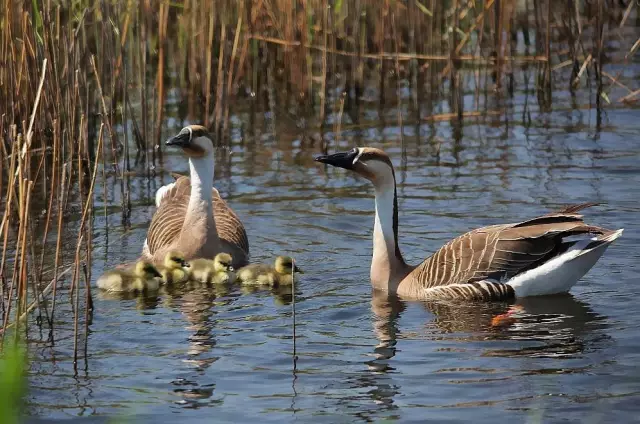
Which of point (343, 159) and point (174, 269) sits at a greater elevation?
point (343, 159)


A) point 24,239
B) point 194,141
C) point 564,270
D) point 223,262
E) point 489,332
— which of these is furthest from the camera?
point 194,141

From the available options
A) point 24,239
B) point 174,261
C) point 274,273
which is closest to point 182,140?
point 174,261

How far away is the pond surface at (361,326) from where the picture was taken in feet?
21.7

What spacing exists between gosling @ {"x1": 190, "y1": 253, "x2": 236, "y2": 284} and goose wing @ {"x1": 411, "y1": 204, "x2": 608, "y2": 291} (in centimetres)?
156

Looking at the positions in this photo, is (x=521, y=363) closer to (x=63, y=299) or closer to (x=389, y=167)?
(x=389, y=167)

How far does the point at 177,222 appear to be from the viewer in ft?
34.7

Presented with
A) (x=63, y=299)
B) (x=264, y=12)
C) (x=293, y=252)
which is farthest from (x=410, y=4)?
(x=63, y=299)

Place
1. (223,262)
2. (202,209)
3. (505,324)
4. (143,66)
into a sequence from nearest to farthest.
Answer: (505,324) < (223,262) < (202,209) < (143,66)

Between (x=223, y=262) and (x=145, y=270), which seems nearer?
(x=145, y=270)

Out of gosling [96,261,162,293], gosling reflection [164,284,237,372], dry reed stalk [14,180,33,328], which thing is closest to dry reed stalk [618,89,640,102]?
gosling reflection [164,284,237,372]

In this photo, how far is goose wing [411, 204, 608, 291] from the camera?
8750 mm

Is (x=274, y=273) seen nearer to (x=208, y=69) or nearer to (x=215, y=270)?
(x=215, y=270)

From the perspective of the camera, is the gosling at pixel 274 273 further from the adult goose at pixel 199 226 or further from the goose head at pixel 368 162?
the goose head at pixel 368 162

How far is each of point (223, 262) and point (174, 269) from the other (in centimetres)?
46
